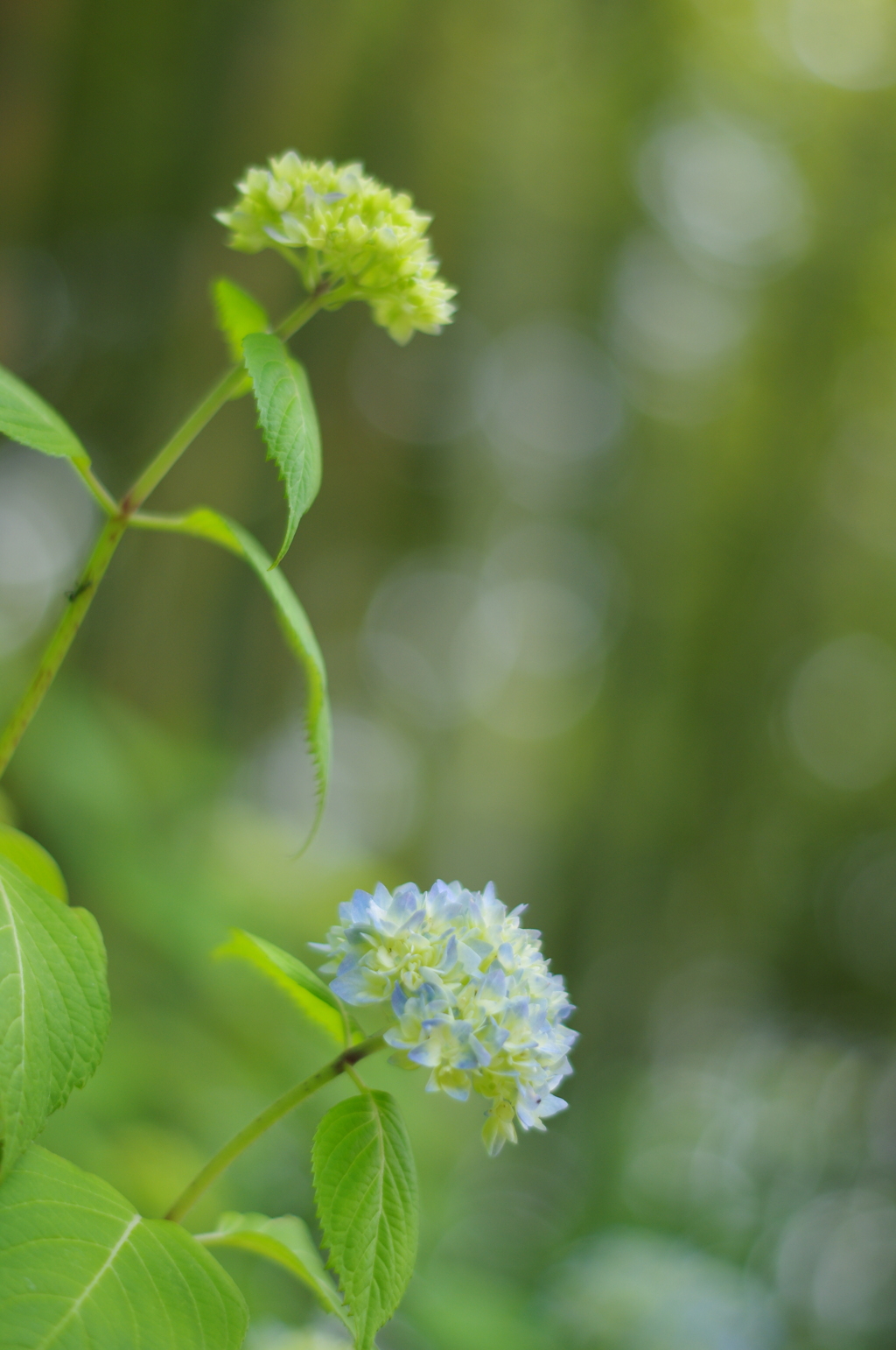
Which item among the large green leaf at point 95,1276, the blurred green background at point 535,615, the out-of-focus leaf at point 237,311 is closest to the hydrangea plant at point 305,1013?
the large green leaf at point 95,1276

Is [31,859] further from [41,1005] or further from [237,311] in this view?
[237,311]

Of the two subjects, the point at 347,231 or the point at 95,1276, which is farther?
the point at 347,231

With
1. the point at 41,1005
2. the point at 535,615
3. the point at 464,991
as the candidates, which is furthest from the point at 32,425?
the point at 535,615

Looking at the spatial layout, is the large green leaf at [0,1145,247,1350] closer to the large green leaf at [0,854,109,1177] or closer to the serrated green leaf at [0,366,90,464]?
the large green leaf at [0,854,109,1177]

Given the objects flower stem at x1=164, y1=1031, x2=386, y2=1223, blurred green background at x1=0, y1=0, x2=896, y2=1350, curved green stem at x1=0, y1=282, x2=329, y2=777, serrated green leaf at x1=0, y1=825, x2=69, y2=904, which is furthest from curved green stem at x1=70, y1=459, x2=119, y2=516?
blurred green background at x1=0, y1=0, x2=896, y2=1350

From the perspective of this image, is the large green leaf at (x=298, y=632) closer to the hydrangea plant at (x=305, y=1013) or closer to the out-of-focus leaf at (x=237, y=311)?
the hydrangea plant at (x=305, y=1013)

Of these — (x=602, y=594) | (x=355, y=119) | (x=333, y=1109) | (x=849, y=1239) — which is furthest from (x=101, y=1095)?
(x=602, y=594)
